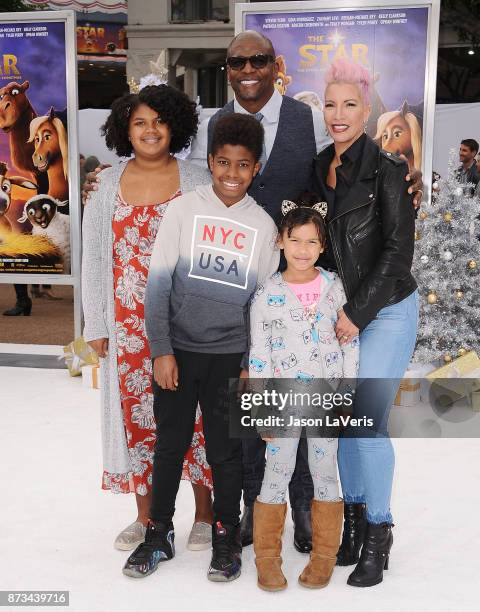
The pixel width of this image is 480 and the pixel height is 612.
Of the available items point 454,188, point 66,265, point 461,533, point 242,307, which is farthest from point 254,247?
point 66,265

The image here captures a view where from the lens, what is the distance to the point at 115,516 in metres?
2.89

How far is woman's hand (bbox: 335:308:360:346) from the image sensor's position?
7.25 ft

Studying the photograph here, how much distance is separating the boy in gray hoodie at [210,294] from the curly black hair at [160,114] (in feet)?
0.83

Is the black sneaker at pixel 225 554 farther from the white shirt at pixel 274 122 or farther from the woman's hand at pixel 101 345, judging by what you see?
the white shirt at pixel 274 122

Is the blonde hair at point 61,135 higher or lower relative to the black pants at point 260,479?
higher

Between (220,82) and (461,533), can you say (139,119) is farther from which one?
(220,82)

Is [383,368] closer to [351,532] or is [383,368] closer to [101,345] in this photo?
[351,532]

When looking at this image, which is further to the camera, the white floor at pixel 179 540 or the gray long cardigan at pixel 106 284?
the gray long cardigan at pixel 106 284

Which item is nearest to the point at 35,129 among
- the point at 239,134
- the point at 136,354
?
the point at 136,354

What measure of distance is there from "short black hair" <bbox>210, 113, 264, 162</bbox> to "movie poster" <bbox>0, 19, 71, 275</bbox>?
3440 millimetres

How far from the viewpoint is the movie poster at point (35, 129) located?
17.9 ft

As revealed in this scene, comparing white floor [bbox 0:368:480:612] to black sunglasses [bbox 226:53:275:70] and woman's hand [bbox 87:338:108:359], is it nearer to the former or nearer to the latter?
woman's hand [bbox 87:338:108:359]

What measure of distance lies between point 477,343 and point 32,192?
137 inches

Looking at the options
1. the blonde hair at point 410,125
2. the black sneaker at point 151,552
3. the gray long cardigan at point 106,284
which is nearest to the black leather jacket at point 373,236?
the gray long cardigan at point 106,284
